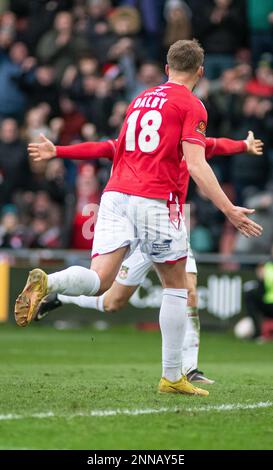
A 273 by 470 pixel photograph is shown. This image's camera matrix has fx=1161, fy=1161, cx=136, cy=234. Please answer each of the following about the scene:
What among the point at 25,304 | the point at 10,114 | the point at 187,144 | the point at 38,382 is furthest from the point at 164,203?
the point at 10,114

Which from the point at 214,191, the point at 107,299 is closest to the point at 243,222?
the point at 214,191

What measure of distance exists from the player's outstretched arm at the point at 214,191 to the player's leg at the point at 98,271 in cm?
63

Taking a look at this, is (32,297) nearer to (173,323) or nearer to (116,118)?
(173,323)

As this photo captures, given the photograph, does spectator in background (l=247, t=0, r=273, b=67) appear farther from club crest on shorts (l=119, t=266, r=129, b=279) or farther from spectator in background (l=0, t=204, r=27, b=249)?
club crest on shorts (l=119, t=266, r=129, b=279)

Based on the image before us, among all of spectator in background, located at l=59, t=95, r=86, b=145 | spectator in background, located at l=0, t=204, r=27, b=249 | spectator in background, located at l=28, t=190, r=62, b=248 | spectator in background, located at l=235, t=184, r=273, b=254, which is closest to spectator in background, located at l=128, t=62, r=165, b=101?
spectator in background, located at l=59, t=95, r=86, b=145

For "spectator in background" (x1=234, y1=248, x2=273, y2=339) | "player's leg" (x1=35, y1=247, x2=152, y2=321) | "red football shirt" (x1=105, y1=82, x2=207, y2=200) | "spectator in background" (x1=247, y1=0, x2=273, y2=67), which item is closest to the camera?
"red football shirt" (x1=105, y1=82, x2=207, y2=200)

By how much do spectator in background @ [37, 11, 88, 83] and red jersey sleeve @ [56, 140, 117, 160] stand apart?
12600 millimetres

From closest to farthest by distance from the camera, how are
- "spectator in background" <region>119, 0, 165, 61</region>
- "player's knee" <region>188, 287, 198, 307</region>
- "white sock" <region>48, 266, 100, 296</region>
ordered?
"white sock" <region>48, 266, 100, 296</region>, "player's knee" <region>188, 287, 198, 307</region>, "spectator in background" <region>119, 0, 165, 61</region>

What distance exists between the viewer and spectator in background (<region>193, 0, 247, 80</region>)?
829 inches

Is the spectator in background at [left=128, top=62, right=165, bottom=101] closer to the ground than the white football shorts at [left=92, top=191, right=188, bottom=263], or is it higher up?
higher up

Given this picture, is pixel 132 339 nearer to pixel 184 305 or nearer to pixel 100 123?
pixel 100 123

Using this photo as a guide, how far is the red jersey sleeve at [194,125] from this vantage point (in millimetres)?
8211

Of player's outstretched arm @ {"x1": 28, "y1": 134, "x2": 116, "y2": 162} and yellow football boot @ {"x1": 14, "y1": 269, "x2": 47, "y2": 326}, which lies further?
player's outstretched arm @ {"x1": 28, "y1": 134, "x2": 116, "y2": 162}

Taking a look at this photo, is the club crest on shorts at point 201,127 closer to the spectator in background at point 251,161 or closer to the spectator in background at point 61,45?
the spectator in background at point 251,161
